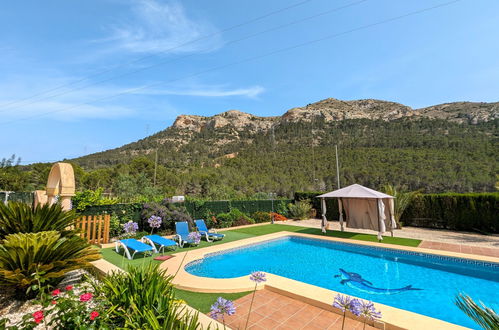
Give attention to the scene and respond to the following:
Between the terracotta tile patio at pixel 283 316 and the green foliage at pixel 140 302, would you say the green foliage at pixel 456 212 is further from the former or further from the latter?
the green foliage at pixel 140 302

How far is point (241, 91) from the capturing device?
15242 millimetres

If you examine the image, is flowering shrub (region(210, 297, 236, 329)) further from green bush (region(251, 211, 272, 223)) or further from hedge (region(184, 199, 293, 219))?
green bush (region(251, 211, 272, 223))

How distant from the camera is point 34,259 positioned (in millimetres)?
3621

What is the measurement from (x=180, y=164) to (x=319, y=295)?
36.4 metres

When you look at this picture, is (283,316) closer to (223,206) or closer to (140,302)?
(140,302)

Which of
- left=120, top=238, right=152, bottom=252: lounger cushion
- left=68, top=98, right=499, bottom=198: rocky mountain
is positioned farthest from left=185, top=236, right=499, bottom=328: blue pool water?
left=68, top=98, right=499, bottom=198: rocky mountain

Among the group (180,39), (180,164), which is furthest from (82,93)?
(180,164)

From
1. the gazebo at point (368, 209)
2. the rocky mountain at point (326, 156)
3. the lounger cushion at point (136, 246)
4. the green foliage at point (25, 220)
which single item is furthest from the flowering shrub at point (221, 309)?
the rocky mountain at point (326, 156)

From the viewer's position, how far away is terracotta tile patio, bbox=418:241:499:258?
7.18 m

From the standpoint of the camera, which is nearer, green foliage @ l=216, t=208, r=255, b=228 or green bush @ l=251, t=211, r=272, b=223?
green foliage @ l=216, t=208, r=255, b=228

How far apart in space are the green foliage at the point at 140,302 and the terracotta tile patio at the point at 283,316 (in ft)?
3.31

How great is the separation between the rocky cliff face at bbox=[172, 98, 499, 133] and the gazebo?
35194 millimetres

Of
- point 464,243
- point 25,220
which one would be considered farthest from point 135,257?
point 464,243

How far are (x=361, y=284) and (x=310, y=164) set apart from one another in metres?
27.9
